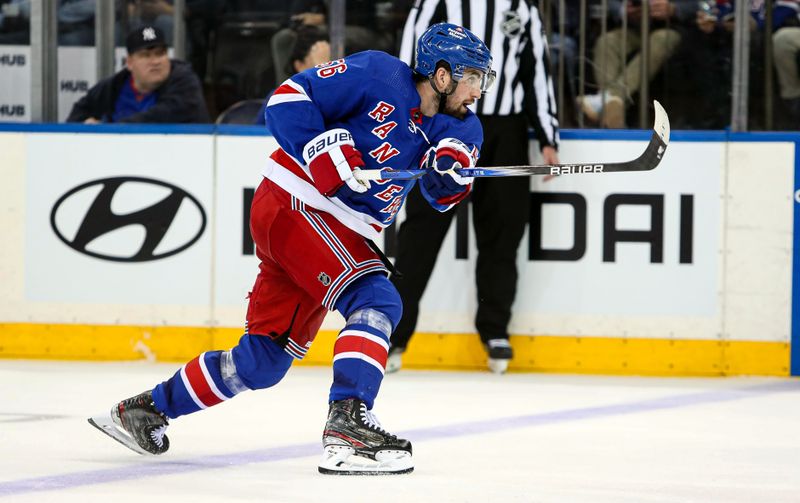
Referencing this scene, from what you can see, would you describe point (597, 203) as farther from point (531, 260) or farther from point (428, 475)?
point (428, 475)

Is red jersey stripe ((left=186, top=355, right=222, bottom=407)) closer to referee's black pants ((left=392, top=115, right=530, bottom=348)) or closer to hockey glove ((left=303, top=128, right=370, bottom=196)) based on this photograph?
hockey glove ((left=303, top=128, right=370, bottom=196))

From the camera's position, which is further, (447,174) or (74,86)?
(74,86)

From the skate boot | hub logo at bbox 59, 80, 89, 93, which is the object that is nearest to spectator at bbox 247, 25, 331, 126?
hub logo at bbox 59, 80, 89, 93

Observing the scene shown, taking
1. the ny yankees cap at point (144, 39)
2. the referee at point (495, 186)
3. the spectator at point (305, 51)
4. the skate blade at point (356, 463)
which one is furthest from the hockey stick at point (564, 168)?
the ny yankees cap at point (144, 39)

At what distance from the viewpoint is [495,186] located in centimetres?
512

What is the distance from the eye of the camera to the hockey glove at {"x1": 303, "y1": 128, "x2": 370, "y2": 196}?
10.3 ft

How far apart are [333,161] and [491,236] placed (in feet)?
6.78

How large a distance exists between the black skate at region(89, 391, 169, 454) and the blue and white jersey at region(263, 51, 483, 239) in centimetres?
64

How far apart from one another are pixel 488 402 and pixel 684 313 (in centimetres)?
104

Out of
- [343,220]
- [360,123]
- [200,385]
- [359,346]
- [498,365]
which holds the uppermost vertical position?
[360,123]

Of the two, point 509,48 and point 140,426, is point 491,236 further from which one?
point 140,426

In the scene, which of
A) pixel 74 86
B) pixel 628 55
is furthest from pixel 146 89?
pixel 628 55

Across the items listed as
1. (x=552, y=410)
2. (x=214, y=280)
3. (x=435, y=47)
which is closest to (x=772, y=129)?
(x=552, y=410)

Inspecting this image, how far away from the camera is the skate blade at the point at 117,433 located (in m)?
3.41
